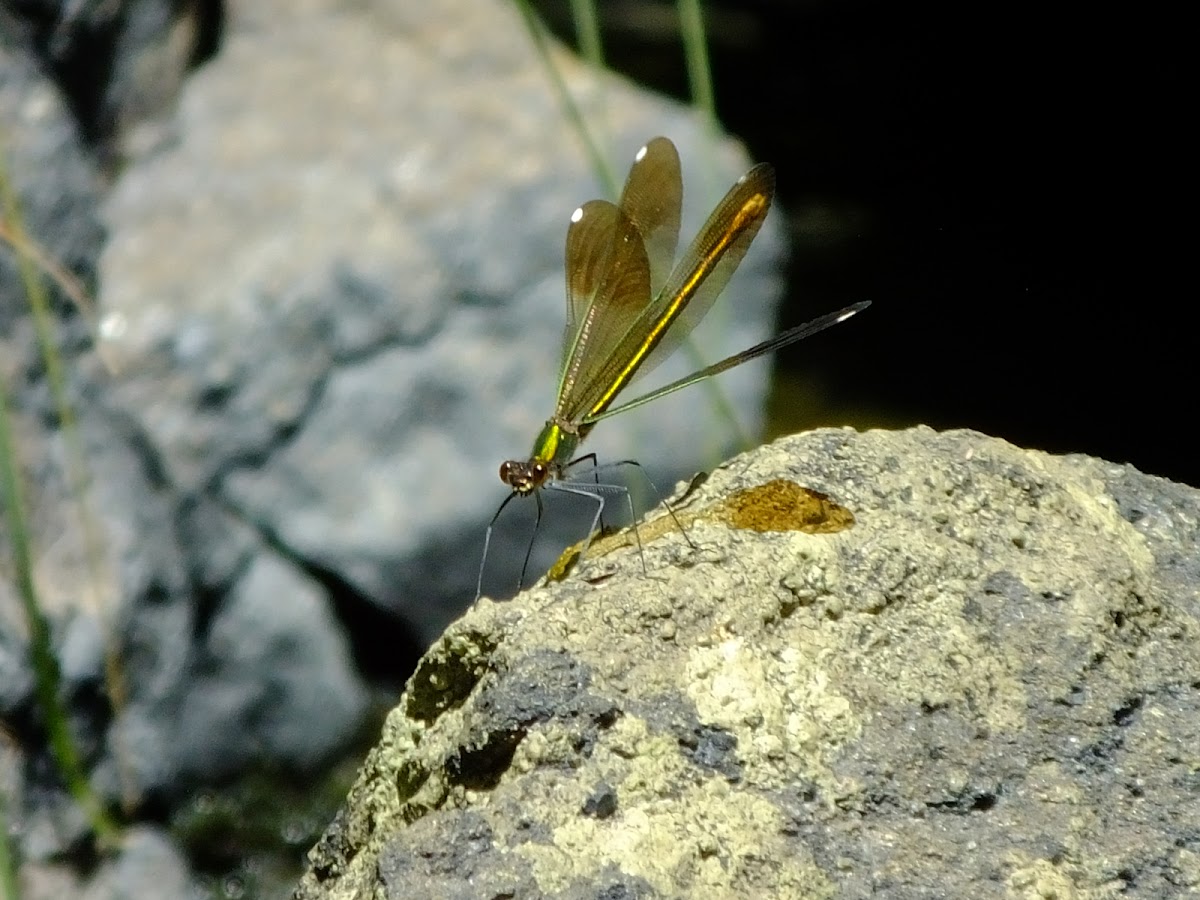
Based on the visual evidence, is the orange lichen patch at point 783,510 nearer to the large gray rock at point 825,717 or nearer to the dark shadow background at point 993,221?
the large gray rock at point 825,717

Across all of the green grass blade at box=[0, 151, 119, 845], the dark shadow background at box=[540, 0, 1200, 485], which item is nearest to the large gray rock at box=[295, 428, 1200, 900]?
the dark shadow background at box=[540, 0, 1200, 485]

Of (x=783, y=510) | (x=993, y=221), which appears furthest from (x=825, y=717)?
(x=993, y=221)

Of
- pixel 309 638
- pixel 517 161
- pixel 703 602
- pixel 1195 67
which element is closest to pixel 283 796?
pixel 309 638

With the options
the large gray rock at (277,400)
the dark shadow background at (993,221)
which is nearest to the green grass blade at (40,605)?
the large gray rock at (277,400)

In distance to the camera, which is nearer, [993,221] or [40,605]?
[993,221]

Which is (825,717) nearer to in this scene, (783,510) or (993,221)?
(783,510)

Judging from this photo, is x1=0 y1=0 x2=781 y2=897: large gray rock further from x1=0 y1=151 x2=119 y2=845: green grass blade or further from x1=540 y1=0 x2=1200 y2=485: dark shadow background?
x1=540 y1=0 x2=1200 y2=485: dark shadow background
